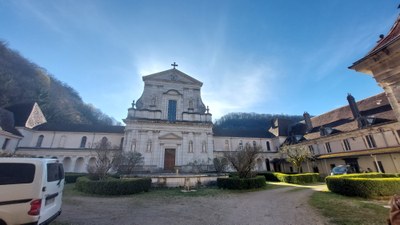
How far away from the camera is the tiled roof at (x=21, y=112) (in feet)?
83.6

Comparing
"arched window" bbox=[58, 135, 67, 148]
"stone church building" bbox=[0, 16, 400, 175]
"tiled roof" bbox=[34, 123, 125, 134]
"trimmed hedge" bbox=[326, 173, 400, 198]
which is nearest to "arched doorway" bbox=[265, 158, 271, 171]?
"stone church building" bbox=[0, 16, 400, 175]

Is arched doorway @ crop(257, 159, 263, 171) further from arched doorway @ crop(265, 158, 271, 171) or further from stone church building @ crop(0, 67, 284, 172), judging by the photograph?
stone church building @ crop(0, 67, 284, 172)

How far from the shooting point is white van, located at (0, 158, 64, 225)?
3.79 meters

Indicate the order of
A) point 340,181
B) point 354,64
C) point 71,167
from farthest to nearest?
point 71,167
point 340,181
point 354,64

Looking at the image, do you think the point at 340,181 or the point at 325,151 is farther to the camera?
the point at 325,151

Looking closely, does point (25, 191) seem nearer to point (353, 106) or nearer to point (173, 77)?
point (173, 77)

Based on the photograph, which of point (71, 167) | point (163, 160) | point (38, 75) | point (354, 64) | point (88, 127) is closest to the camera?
point (354, 64)

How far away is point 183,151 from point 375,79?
22490 mm

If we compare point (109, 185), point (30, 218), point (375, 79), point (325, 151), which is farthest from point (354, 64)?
point (325, 151)

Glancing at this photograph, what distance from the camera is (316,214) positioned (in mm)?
6734

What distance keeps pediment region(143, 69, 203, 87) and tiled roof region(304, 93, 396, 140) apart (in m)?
21.9

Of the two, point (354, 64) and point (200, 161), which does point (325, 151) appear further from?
point (354, 64)

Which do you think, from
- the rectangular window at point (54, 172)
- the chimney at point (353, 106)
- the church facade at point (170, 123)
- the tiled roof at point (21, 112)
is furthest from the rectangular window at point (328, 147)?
the tiled roof at point (21, 112)

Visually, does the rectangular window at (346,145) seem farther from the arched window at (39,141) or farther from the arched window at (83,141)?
the arched window at (39,141)
